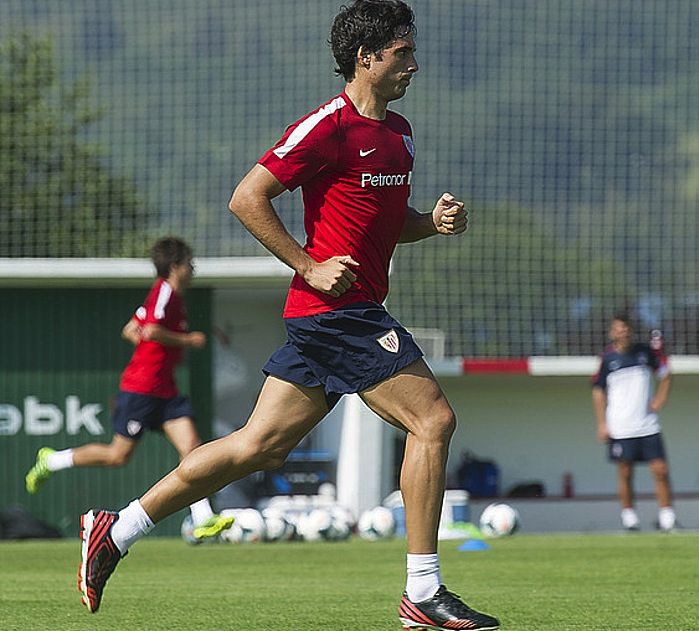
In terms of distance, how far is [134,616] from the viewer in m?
6.89

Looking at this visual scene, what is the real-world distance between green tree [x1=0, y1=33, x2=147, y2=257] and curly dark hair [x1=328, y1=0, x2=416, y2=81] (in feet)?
56.6

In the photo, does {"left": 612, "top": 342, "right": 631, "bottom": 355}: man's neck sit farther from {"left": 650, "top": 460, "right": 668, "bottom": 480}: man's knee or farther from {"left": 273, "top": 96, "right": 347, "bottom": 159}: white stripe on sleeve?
{"left": 273, "top": 96, "right": 347, "bottom": 159}: white stripe on sleeve

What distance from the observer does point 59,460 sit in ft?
43.1

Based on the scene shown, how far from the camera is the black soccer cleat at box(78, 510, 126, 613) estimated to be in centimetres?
621

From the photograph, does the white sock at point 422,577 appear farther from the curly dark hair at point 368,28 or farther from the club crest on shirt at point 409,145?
the curly dark hair at point 368,28

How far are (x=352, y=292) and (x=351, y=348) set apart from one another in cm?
22

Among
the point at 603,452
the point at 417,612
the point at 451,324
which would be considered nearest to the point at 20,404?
the point at 603,452

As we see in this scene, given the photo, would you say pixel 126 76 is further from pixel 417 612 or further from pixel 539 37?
pixel 417 612

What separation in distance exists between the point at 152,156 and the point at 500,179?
21.5ft

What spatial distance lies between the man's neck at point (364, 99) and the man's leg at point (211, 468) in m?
1.10

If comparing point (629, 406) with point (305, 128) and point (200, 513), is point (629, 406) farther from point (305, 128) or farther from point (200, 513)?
point (305, 128)

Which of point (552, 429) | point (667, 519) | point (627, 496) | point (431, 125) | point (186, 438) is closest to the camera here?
point (186, 438)

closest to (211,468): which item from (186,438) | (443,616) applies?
(443,616)

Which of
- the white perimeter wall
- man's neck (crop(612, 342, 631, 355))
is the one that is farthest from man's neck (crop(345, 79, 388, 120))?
the white perimeter wall
